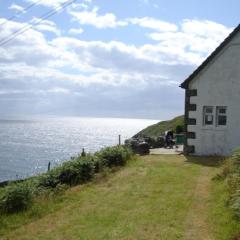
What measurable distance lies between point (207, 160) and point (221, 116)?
3.19m

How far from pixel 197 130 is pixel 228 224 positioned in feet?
51.9

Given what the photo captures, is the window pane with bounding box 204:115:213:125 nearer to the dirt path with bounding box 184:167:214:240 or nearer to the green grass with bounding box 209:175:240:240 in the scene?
the dirt path with bounding box 184:167:214:240

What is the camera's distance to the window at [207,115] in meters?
27.6

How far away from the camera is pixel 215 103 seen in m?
27.2

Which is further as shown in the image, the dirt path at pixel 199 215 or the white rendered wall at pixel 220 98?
the white rendered wall at pixel 220 98

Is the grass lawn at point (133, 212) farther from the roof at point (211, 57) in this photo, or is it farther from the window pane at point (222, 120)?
the roof at point (211, 57)

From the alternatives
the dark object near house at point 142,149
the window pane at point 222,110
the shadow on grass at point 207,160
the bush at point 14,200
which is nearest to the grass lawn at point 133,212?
the bush at point 14,200

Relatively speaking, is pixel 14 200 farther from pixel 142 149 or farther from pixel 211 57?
pixel 211 57

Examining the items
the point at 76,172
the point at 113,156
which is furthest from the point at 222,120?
the point at 76,172

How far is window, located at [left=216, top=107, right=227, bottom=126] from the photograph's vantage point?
2706 centimetres

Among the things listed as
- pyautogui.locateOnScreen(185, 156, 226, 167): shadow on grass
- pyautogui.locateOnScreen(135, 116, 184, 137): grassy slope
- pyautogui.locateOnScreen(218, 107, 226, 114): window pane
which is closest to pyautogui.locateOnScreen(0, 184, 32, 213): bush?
pyautogui.locateOnScreen(185, 156, 226, 167): shadow on grass

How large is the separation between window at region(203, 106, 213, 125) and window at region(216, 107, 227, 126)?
1.18ft

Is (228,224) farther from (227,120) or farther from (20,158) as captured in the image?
(20,158)

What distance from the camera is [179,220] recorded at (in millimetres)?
12969
